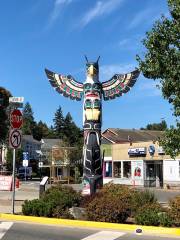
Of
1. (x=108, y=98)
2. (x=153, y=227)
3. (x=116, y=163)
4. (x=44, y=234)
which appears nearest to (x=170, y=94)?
(x=153, y=227)

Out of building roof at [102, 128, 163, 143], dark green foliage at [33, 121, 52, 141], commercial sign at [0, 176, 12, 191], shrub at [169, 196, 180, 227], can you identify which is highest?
dark green foliage at [33, 121, 52, 141]

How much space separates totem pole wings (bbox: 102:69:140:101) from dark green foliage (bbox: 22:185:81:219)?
8.41 metres

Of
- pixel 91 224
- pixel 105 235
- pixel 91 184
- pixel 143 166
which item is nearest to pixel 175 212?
pixel 105 235

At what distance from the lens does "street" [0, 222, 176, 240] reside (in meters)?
13.0

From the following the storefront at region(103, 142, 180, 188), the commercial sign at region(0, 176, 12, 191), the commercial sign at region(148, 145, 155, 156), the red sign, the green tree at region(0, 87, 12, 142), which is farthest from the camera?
the green tree at region(0, 87, 12, 142)

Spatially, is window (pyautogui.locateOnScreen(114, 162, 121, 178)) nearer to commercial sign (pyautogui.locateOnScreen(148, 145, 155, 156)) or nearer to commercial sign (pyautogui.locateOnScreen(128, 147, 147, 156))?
commercial sign (pyautogui.locateOnScreen(128, 147, 147, 156))

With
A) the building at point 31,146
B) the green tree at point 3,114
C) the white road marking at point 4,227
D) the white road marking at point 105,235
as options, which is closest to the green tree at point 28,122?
the building at point 31,146

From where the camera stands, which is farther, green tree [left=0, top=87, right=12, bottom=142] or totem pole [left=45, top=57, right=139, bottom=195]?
green tree [left=0, top=87, right=12, bottom=142]

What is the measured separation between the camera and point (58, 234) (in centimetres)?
1362

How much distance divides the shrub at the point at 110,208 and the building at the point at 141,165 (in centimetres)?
3119

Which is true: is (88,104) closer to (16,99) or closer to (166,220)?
(16,99)

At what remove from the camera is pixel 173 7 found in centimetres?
1616

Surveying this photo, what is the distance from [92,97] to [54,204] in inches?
317

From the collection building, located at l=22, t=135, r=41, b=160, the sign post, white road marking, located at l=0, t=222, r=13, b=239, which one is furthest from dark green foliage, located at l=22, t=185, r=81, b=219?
building, located at l=22, t=135, r=41, b=160
